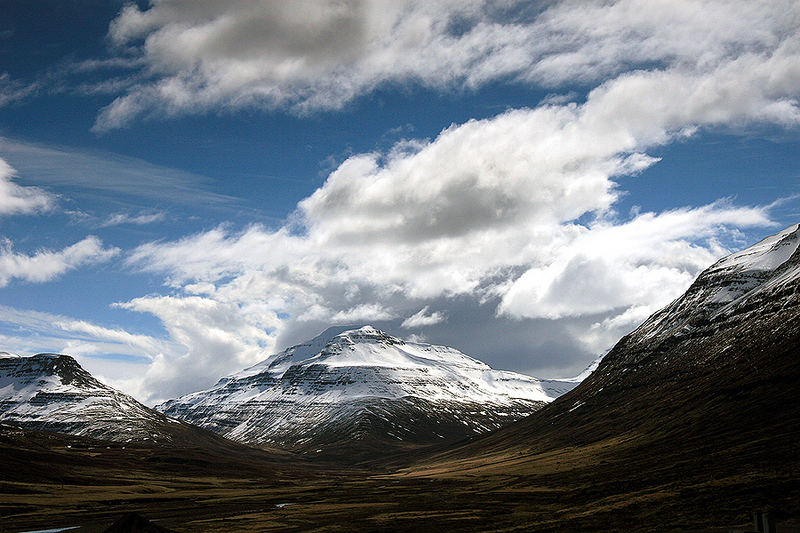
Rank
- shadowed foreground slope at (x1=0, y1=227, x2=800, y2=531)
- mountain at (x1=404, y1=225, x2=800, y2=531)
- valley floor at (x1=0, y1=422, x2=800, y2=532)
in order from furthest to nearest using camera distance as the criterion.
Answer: shadowed foreground slope at (x1=0, y1=227, x2=800, y2=531), valley floor at (x1=0, y1=422, x2=800, y2=532), mountain at (x1=404, y1=225, x2=800, y2=531)

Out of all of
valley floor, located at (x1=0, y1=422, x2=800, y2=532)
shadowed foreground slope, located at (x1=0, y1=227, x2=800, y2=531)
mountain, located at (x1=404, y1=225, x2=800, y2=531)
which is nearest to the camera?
mountain, located at (x1=404, y1=225, x2=800, y2=531)

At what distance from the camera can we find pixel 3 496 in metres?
155

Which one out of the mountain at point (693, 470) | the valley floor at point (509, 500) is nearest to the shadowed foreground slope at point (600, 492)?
the valley floor at point (509, 500)

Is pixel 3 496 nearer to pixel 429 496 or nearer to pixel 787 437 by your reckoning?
pixel 429 496

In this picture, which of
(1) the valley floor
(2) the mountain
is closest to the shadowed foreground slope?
(1) the valley floor

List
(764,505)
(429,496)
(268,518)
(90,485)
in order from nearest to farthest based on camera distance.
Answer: (764,505) < (268,518) < (429,496) < (90,485)

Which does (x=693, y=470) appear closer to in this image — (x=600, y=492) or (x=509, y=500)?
(x=600, y=492)

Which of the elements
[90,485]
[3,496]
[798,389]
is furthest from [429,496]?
[90,485]

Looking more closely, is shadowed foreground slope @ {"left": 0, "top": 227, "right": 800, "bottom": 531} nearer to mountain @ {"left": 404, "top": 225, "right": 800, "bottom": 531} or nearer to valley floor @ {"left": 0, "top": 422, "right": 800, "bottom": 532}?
valley floor @ {"left": 0, "top": 422, "right": 800, "bottom": 532}

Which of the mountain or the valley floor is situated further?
the valley floor

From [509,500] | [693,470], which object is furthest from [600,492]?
[693,470]

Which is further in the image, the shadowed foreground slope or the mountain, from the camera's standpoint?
the shadowed foreground slope

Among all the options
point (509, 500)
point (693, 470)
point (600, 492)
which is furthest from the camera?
Answer: point (509, 500)

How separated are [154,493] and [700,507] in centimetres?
16469
